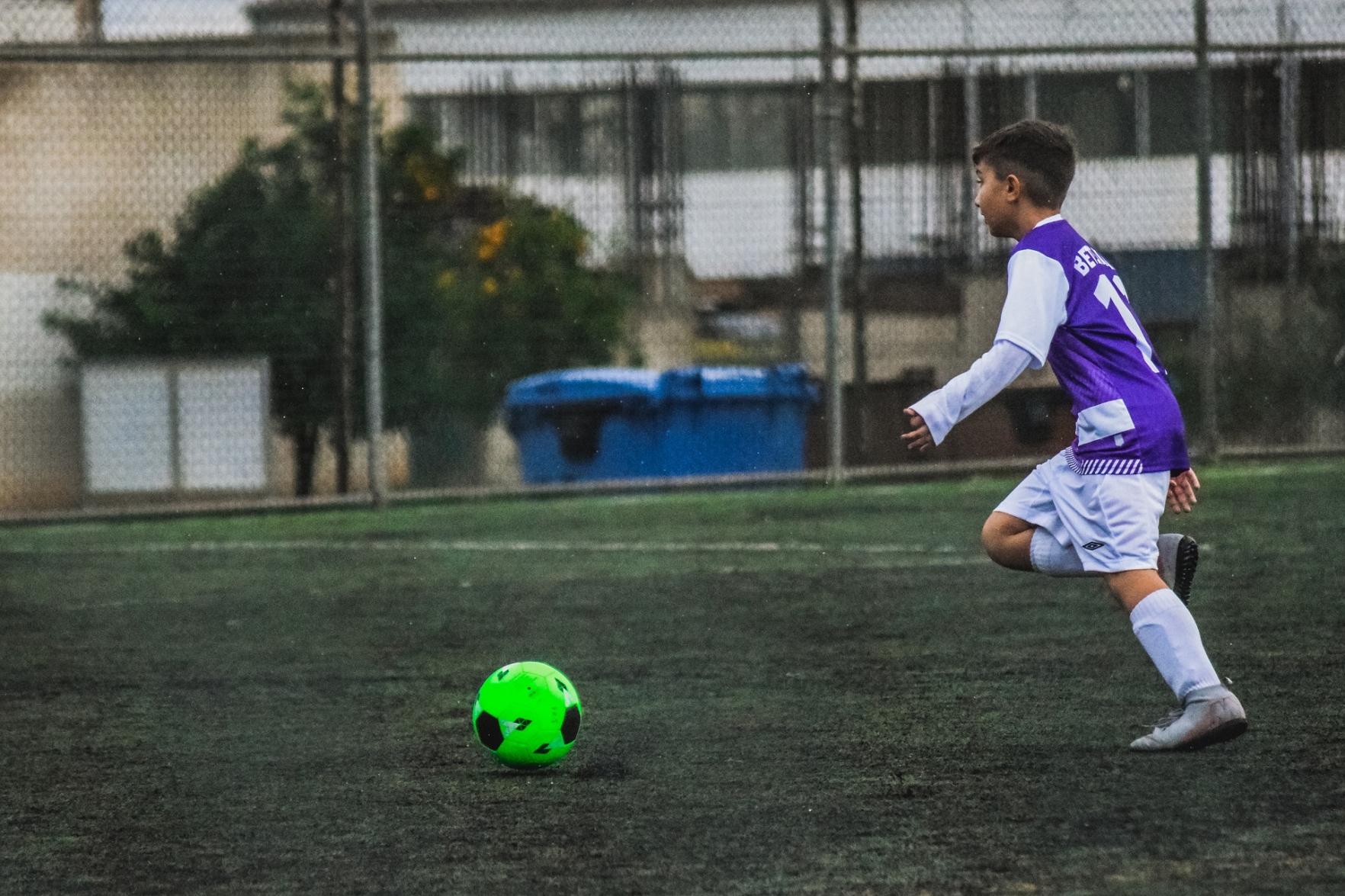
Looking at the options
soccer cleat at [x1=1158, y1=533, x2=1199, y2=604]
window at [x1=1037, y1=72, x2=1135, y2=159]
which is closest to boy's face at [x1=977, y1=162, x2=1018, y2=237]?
soccer cleat at [x1=1158, y1=533, x2=1199, y2=604]

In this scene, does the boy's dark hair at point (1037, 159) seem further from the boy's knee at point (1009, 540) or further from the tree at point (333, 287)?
the tree at point (333, 287)

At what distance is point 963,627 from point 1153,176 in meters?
6.85

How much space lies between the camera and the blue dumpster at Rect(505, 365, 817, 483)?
1202 centimetres

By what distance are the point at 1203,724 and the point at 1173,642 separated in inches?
7.9

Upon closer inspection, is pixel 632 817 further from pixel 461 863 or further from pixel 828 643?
pixel 828 643

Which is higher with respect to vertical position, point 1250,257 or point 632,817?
point 1250,257

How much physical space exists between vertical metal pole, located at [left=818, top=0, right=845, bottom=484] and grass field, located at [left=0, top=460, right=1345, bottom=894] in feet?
9.30

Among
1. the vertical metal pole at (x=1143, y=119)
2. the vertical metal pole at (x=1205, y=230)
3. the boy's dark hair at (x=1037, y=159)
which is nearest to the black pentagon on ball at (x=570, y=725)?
the boy's dark hair at (x=1037, y=159)

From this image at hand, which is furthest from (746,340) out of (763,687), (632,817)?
(632,817)

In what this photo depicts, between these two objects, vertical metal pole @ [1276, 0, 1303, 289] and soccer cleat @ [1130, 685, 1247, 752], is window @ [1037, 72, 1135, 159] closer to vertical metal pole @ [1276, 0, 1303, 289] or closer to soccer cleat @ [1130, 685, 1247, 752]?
vertical metal pole @ [1276, 0, 1303, 289]

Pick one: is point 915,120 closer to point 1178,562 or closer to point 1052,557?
point 1052,557

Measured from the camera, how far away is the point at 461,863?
10.6 ft

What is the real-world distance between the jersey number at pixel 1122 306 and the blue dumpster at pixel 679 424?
7688mm

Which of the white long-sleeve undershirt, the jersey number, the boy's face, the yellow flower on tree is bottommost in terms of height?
the white long-sleeve undershirt
